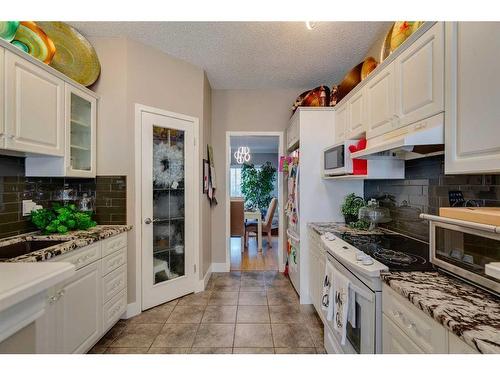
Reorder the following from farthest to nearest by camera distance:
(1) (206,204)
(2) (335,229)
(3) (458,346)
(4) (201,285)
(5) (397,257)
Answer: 1. (1) (206,204)
2. (4) (201,285)
3. (2) (335,229)
4. (5) (397,257)
5. (3) (458,346)

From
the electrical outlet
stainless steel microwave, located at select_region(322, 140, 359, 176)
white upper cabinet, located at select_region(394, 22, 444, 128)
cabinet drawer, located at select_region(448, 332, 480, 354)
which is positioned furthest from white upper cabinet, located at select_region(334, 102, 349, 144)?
the electrical outlet

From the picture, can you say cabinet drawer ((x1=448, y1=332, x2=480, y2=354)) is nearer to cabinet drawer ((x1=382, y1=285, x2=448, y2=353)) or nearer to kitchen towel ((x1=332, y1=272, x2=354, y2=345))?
cabinet drawer ((x1=382, y1=285, x2=448, y2=353))

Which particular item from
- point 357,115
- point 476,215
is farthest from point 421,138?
point 357,115

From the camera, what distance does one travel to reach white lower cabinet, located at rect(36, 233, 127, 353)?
1438 mm

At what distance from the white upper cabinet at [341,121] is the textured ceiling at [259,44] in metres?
0.67

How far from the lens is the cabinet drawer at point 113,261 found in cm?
199

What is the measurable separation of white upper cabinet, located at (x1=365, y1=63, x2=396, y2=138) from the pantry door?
73.1 inches

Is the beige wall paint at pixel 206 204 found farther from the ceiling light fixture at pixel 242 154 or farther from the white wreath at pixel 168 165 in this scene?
the ceiling light fixture at pixel 242 154

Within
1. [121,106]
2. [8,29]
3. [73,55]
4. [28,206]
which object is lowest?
[28,206]

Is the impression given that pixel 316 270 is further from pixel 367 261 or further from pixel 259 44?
pixel 259 44

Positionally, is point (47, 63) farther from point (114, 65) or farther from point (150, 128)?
point (150, 128)

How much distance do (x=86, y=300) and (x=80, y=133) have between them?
1.43m

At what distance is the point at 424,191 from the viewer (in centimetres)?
181
